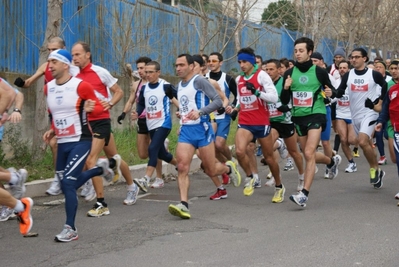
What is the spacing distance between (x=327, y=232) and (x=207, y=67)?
204 inches

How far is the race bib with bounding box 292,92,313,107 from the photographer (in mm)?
10070

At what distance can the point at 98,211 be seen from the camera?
29.9 ft

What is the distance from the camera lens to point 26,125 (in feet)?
42.0

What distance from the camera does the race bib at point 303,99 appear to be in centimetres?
1007

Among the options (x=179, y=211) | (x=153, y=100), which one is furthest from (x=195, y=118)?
(x=153, y=100)

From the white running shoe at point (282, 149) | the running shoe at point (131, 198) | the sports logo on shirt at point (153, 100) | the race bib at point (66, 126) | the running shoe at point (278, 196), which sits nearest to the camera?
the race bib at point (66, 126)

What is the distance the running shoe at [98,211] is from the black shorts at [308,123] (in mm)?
2742

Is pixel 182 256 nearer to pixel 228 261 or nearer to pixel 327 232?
pixel 228 261

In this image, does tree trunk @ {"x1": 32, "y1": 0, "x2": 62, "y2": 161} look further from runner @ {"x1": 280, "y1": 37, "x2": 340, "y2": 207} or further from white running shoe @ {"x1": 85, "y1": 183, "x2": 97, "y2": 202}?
runner @ {"x1": 280, "y1": 37, "x2": 340, "y2": 207}

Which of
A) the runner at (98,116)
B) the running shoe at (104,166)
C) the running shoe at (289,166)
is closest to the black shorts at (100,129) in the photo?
the runner at (98,116)

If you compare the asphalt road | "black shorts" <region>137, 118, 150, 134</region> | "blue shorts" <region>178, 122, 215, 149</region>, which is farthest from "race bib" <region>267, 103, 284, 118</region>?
"blue shorts" <region>178, 122, 215, 149</region>

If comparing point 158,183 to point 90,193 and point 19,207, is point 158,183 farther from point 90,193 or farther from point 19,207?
point 19,207

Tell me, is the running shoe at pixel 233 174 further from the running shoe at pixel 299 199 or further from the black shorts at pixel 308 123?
the running shoe at pixel 299 199

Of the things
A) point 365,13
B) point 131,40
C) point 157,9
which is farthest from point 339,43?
point 131,40
